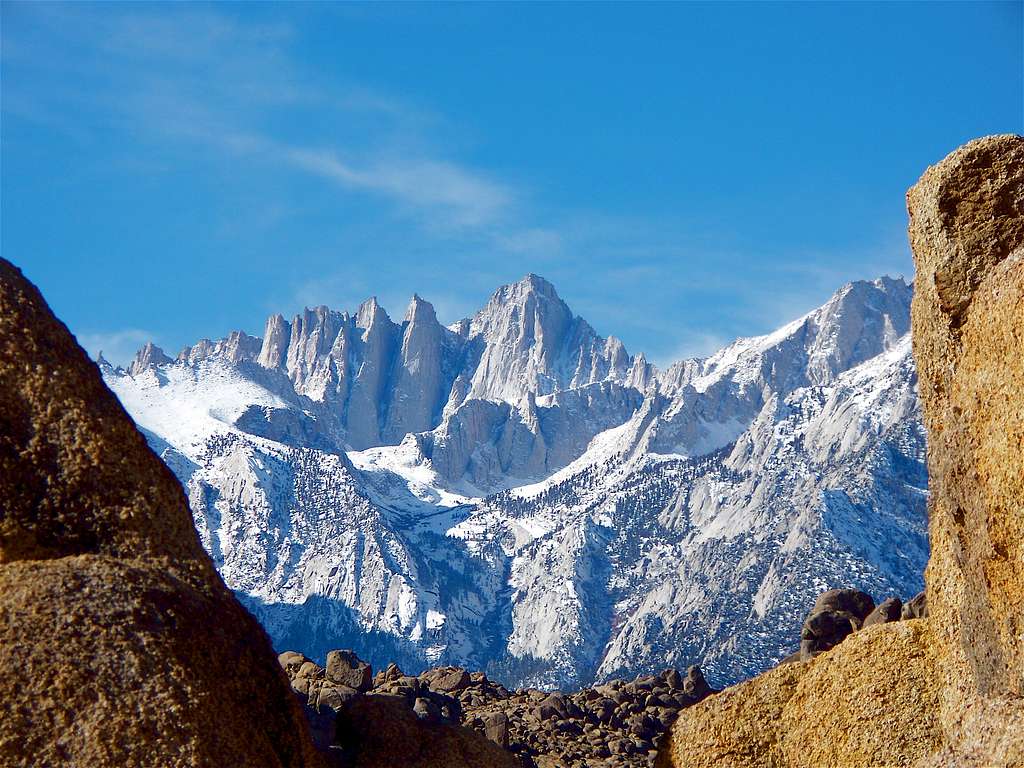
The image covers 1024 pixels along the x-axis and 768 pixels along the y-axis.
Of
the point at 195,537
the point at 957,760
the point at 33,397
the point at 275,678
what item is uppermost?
the point at 33,397

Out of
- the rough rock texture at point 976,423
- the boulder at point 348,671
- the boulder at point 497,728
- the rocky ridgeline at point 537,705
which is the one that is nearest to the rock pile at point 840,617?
the rocky ridgeline at point 537,705

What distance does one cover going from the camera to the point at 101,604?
10352mm

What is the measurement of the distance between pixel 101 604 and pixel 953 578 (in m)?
7.70

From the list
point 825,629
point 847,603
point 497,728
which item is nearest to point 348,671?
point 497,728

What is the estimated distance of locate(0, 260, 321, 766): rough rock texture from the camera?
9.73m

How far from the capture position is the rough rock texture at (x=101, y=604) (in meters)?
9.73

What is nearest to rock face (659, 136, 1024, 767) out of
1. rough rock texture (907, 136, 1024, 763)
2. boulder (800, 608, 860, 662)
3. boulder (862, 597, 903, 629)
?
rough rock texture (907, 136, 1024, 763)

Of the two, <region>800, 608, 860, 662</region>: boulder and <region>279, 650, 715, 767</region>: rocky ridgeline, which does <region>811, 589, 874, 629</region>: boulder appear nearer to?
<region>800, 608, 860, 662</region>: boulder

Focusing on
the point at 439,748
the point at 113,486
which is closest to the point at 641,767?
the point at 439,748

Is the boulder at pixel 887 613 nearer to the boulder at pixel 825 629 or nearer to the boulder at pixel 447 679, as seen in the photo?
the boulder at pixel 825 629

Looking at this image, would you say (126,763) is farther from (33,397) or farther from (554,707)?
(554,707)

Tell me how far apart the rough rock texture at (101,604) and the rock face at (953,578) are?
5.09 metres

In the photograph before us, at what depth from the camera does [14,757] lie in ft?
30.8

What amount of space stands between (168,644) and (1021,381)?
7.21m
